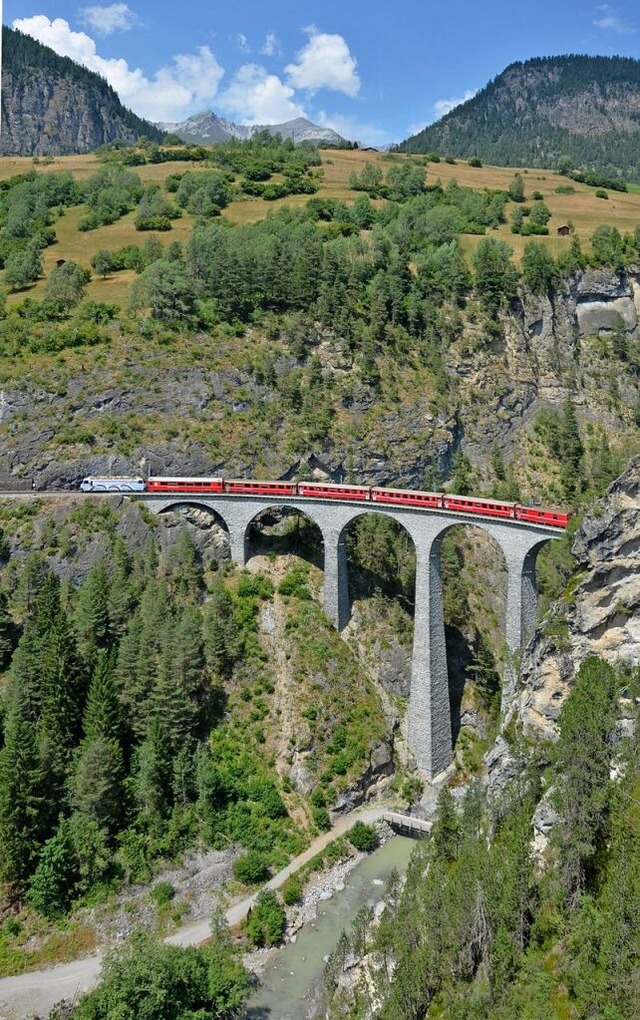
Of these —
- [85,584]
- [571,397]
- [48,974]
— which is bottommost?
[48,974]

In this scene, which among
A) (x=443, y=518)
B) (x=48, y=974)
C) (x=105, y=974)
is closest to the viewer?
(x=105, y=974)

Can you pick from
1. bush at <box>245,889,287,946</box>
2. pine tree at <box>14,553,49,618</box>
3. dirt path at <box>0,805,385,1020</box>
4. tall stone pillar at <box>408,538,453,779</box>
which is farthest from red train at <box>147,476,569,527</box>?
dirt path at <box>0,805,385,1020</box>

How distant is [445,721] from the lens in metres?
57.1

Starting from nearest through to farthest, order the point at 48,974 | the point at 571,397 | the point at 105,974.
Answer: the point at 105,974
the point at 48,974
the point at 571,397

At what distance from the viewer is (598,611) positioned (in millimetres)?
31984

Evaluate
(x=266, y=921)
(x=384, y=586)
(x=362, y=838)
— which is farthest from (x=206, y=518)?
(x=266, y=921)

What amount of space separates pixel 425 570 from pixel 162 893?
94.4 ft

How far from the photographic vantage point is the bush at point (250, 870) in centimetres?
4697

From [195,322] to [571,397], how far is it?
4757 centimetres

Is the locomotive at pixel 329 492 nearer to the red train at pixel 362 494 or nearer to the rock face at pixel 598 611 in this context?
the red train at pixel 362 494

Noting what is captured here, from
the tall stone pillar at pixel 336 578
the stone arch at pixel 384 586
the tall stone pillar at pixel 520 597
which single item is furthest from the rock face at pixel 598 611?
the tall stone pillar at pixel 336 578

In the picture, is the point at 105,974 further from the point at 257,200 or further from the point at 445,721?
the point at 257,200

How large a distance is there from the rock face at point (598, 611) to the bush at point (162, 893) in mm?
26522

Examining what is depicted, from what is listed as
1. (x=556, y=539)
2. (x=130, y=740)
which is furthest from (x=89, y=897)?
(x=556, y=539)
